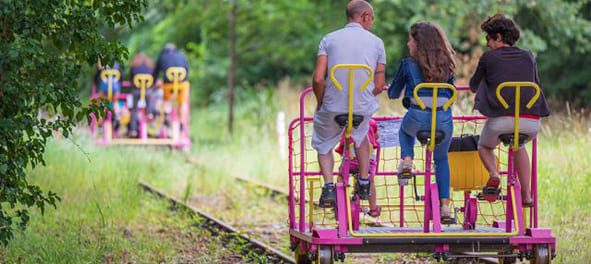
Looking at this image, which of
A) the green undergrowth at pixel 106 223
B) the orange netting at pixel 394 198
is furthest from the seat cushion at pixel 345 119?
the green undergrowth at pixel 106 223

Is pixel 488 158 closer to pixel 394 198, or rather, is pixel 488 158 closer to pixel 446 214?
pixel 446 214

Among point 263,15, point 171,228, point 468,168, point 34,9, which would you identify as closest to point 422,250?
point 468,168

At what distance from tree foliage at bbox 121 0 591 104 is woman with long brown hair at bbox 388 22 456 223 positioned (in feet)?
35.4

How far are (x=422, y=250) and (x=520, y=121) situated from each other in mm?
1154

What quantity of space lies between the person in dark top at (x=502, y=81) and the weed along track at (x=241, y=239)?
8.08 feet

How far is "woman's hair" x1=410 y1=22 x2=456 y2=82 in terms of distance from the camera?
277 inches

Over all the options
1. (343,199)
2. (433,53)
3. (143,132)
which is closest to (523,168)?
(433,53)

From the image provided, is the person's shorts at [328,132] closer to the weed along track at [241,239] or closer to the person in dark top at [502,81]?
the person in dark top at [502,81]

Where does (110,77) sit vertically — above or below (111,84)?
above

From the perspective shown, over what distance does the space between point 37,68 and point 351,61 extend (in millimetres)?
2498

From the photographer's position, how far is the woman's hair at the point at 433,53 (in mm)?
7039

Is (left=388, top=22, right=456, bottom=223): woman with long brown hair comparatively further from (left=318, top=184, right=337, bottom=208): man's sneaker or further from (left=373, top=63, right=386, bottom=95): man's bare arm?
(left=318, top=184, right=337, bottom=208): man's sneaker

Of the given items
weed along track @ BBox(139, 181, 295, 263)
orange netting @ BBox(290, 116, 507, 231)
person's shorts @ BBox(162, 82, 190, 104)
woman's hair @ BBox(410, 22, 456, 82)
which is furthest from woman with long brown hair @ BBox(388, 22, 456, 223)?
person's shorts @ BBox(162, 82, 190, 104)

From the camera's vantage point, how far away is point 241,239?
10.3 m
